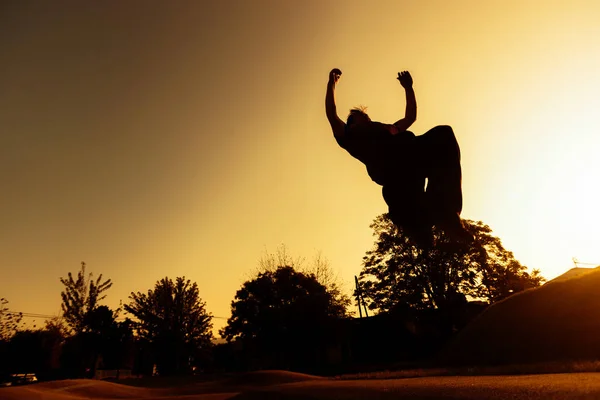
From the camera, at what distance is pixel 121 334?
90.8 ft

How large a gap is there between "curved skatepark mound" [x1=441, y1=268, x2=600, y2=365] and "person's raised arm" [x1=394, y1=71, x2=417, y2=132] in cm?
1581

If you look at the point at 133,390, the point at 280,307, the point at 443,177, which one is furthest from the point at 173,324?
the point at 443,177

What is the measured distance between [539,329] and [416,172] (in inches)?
753

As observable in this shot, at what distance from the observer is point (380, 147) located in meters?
3.68

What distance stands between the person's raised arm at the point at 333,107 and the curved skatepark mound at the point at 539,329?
16408 millimetres

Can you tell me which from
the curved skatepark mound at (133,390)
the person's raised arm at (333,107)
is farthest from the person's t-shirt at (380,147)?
the curved skatepark mound at (133,390)

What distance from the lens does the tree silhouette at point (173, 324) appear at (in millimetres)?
28072

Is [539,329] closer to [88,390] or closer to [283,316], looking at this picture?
[283,316]

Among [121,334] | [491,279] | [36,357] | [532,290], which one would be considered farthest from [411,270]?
[36,357]

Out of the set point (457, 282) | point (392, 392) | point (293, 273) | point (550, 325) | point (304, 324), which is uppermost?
point (293, 273)

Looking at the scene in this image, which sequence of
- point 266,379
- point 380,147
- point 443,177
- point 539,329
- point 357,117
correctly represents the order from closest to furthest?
point 443,177 → point 380,147 → point 357,117 → point 266,379 → point 539,329

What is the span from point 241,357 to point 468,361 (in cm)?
2046

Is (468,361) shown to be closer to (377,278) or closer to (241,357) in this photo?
(377,278)

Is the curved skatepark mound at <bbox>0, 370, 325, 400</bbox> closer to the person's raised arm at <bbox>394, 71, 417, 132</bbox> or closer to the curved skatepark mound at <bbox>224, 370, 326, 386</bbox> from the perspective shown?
the curved skatepark mound at <bbox>224, 370, 326, 386</bbox>
